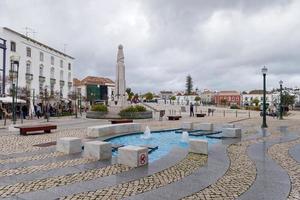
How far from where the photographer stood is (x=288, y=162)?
9.09m

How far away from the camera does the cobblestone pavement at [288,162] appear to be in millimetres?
6414

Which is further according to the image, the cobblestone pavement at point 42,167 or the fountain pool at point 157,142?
the fountain pool at point 157,142

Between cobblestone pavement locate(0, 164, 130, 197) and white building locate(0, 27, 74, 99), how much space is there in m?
34.3

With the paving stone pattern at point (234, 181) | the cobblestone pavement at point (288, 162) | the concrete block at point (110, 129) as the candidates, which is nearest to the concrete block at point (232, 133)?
the cobblestone pavement at point (288, 162)

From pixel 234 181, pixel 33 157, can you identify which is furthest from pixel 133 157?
pixel 33 157

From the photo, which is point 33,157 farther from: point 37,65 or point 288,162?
point 37,65

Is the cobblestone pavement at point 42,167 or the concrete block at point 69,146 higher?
the concrete block at point 69,146

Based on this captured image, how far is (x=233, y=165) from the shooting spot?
28.2 ft

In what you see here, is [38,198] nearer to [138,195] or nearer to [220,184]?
[138,195]

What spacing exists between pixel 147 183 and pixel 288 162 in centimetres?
477

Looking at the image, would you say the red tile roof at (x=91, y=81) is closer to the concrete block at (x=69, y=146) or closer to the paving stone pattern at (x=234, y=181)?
the concrete block at (x=69, y=146)

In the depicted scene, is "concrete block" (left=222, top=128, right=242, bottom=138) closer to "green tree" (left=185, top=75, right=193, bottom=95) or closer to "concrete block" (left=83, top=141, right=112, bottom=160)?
"concrete block" (left=83, top=141, right=112, bottom=160)

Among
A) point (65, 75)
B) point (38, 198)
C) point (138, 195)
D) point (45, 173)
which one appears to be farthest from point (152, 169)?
point (65, 75)

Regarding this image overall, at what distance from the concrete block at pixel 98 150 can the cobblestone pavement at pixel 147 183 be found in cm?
218
